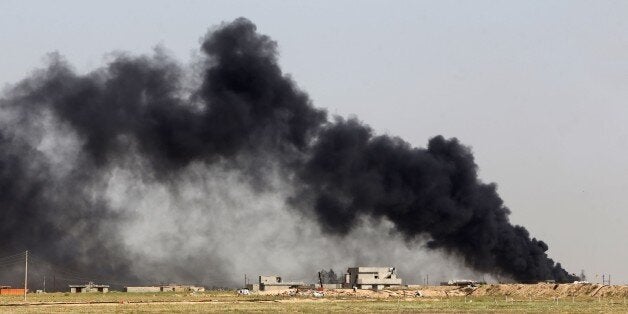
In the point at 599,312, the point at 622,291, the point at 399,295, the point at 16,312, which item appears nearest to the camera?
the point at 599,312

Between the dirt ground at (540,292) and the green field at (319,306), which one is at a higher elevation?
the dirt ground at (540,292)

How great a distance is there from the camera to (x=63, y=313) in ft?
379

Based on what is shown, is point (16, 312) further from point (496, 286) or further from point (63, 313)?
point (496, 286)

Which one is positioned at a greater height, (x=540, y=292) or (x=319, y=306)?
(x=540, y=292)

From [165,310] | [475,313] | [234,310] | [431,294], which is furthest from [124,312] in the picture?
[431,294]

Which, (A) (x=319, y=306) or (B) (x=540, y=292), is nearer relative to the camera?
(A) (x=319, y=306)

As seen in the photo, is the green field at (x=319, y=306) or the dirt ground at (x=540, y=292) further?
the dirt ground at (x=540, y=292)

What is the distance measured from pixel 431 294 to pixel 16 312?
326 feet

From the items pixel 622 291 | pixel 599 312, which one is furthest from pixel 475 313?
pixel 622 291

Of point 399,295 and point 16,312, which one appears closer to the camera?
point 16,312

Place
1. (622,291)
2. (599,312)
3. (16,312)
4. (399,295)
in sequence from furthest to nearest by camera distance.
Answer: (399,295) < (622,291) < (16,312) < (599,312)

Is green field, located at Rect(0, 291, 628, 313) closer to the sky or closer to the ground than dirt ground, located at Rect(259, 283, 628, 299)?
closer to the ground

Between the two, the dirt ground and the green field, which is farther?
the dirt ground

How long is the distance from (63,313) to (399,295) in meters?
85.5
